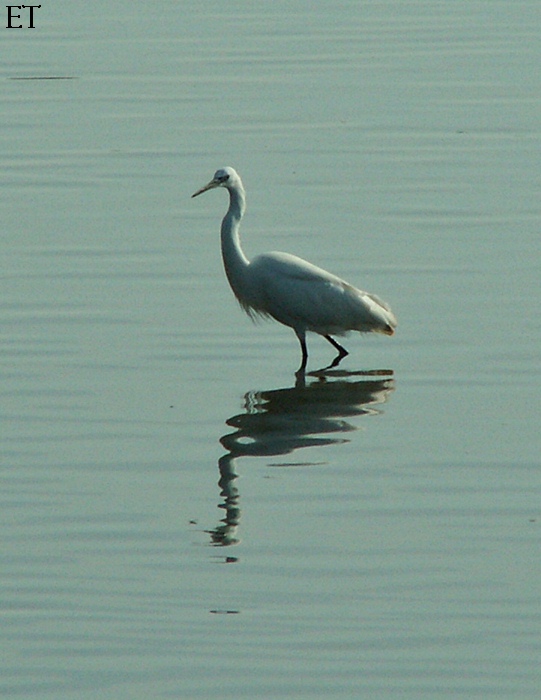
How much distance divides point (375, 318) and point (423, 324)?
57 cm

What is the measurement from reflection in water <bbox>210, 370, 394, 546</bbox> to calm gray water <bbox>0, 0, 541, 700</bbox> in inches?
1.1

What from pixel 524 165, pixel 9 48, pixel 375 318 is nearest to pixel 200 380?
pixel 375 318

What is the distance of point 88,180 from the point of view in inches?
701

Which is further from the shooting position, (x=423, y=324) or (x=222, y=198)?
(x=222, y=198)

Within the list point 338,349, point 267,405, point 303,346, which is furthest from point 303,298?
point 267,405

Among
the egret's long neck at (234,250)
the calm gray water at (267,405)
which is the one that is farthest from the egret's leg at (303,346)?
the egret's long neck at (234,250)

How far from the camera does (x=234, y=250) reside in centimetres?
1288

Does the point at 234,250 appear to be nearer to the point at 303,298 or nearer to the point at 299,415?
the point at 303,298

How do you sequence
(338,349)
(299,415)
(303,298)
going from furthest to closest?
1. (338,349)
2. (303,298)
3. (299,415)

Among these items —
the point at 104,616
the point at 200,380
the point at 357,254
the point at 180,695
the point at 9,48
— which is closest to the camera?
the point at 180,695

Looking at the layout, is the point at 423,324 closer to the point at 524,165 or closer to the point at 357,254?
the point at 357,254

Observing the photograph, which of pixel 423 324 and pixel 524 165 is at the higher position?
pixel 524 165

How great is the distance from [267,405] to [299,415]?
0.27m

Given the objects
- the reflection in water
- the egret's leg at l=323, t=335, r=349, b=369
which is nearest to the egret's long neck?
the egret's leg at l=323, t=335, r=349, b=369
